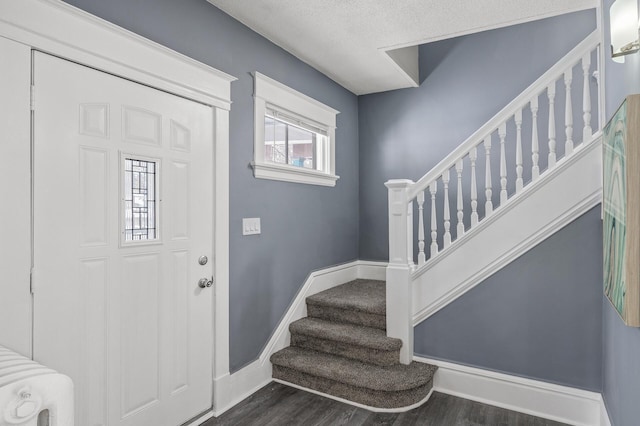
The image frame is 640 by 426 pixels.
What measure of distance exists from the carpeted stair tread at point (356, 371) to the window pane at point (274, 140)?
5.19 ft

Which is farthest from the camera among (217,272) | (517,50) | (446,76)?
(446,76)

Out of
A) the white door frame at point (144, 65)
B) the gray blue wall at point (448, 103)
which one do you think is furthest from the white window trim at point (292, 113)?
the gray blue wall at point (448, 103)

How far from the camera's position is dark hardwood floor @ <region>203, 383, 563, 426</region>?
240 cm

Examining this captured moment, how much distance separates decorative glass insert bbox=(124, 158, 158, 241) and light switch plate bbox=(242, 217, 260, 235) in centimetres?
71

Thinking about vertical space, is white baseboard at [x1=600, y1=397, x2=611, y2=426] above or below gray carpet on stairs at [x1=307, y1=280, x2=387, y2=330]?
below

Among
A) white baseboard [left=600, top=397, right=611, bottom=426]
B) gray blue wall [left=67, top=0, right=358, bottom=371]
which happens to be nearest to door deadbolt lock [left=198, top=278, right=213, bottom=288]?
gray blue wall [left=67, top=0, right=358, bottom=371]

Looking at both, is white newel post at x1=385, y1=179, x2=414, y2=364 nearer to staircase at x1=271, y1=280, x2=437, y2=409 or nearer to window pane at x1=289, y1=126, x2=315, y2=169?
staircase at x1=271, y1=280, x2=437, y2=409

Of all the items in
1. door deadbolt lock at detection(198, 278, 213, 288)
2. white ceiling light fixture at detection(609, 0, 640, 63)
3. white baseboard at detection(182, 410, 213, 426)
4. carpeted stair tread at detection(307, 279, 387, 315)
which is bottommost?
white baseboard at detection(182, 410, 213, 426)

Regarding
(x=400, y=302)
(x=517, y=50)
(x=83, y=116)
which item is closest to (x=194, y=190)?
(x=83, y=116)

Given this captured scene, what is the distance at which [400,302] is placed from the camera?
2875 millimetres

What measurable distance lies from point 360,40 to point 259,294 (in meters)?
2.11

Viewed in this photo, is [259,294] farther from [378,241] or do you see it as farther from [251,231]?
[378,241]

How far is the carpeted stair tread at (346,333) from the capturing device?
2.83m

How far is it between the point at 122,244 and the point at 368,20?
2.16m
